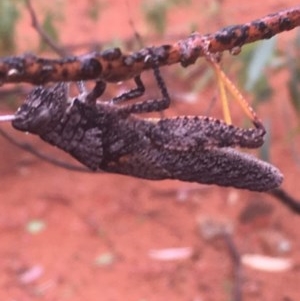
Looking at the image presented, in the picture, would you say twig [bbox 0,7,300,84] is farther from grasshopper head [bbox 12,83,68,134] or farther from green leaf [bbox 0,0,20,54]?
green leaf [bbox 0,0,20,54]

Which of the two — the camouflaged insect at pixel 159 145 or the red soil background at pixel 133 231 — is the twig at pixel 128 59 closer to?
the camouflaged insect at pixel 159 145

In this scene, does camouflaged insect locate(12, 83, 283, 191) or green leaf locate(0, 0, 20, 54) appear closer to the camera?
camouflaged insect locate(12, 83, 283, 191)

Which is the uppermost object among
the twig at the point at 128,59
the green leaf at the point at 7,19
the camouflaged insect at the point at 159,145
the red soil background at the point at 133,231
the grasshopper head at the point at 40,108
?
the twig at the point at 128,59

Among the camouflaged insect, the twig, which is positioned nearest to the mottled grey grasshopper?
the camouflaged insect

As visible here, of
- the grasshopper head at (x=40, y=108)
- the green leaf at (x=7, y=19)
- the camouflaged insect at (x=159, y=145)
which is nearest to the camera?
the grasshopper head at (x=40, y=108)

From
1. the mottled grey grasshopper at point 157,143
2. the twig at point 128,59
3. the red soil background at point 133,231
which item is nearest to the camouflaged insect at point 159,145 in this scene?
the mottled grey grasshopper at point 157,143

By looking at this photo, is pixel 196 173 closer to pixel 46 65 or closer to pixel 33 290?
pixel 46 65

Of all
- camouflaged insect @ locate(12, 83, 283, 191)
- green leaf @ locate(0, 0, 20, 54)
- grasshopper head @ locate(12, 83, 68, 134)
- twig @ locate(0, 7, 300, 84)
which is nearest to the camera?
twig @ locate(0, 7, 300, 84)
